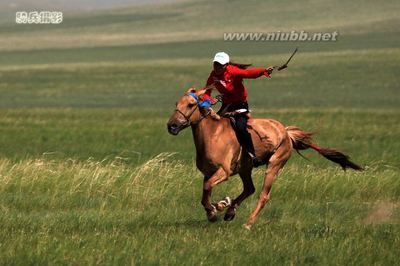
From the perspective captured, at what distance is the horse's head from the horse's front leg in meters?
0.68

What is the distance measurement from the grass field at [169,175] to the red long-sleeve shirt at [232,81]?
1539mm

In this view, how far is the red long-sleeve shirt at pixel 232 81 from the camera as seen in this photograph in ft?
38.3

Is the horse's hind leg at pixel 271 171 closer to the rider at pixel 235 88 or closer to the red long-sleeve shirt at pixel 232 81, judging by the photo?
the rider at pixel 235 88

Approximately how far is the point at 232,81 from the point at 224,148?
0.86 m

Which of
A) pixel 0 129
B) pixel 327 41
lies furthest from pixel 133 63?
pixel 0 129

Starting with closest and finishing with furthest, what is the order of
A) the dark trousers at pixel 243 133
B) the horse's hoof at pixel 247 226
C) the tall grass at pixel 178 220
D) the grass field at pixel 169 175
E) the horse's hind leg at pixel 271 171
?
the tall grass at pixel 178 220 < the grass field at pixel 169 175 < the horse's hoof at pixel 247 226 < the dark trousers at pixel 243 133 < the horse's hind leg at pixel 271 171

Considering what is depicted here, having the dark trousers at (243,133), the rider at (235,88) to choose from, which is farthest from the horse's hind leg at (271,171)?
the dark trousers at (243,133)

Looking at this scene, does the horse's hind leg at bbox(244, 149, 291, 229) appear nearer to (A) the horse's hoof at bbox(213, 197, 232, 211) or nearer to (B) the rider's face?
(A) the horse's hoof at bbox(213, 197, 232, 211)

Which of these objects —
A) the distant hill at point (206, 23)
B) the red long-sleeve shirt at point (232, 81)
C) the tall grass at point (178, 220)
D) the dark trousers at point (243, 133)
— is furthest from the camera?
the distant hill at point (206, 23)

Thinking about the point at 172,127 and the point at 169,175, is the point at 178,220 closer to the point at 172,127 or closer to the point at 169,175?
the point at 172,127

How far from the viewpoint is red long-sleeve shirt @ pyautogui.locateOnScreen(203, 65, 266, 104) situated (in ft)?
38.3

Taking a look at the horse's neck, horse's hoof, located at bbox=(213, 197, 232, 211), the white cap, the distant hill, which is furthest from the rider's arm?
the distant hill

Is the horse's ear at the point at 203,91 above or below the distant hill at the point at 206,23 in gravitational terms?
above

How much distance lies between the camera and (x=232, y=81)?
468 inches
